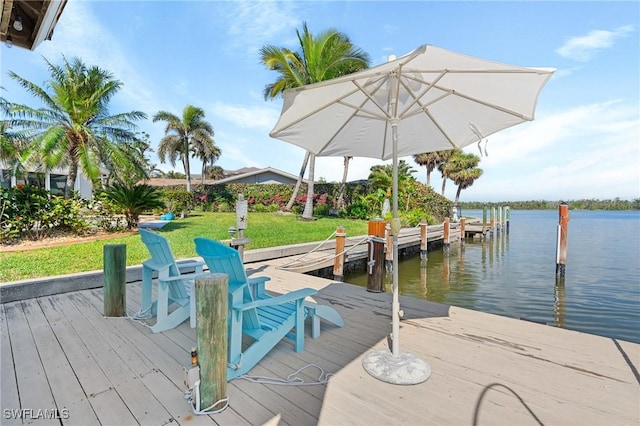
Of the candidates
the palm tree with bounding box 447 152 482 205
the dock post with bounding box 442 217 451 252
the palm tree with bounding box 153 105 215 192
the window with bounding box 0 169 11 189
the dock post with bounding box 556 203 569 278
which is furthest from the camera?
the palm tree with bounding box 447 152 482 205

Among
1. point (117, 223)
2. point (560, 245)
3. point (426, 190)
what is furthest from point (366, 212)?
point (117, 223)

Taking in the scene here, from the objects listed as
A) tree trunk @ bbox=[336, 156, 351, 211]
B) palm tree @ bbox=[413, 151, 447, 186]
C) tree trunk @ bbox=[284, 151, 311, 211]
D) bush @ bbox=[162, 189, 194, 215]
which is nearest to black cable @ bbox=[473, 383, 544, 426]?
tree trunk @ bbox=[284, 151, 311, 211]

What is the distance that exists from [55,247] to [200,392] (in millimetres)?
8588

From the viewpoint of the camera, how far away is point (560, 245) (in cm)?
926

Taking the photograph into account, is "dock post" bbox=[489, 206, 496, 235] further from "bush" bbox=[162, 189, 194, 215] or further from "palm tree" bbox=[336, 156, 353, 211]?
"bush" bbox=[162, 189, 194, 215]

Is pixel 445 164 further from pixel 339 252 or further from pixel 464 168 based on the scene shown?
pixel 339 252

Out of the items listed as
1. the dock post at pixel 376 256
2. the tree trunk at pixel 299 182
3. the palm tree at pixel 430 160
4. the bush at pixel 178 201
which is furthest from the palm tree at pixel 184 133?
the palm tree at pixel 430 160

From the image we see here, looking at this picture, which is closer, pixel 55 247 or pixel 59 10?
pixel 59 10

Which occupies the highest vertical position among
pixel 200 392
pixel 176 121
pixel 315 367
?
pixel 176 121

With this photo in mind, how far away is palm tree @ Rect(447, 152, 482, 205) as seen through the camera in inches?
1383

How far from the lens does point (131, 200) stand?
10492 millimetres

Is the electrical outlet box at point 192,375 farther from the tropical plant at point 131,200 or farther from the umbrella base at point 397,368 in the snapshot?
the tropical plant at point 131,200

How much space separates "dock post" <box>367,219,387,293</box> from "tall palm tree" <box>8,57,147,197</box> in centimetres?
1138

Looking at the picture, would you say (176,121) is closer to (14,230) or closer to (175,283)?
(14,230)
